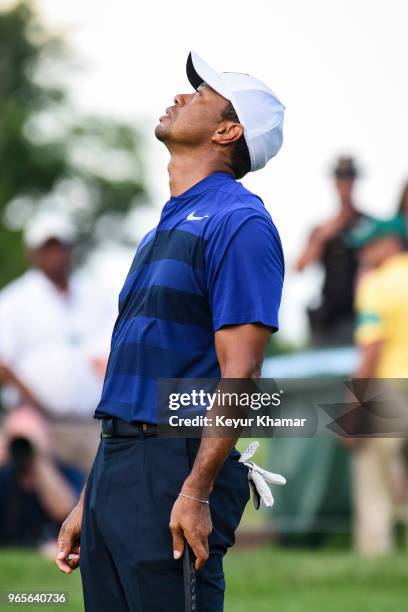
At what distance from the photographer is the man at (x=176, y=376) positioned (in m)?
3.83

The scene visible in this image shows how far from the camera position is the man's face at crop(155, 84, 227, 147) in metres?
4.30

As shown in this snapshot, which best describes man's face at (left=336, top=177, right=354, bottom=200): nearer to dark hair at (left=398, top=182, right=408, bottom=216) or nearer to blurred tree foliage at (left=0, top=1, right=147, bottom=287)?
dark hair at (left=398, top=182, right=408, bottom=216)

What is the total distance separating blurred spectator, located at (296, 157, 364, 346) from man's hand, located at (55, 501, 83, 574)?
7392 mm

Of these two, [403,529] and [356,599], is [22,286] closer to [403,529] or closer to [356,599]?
[356,599]

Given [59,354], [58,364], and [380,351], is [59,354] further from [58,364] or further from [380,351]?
[380,351]

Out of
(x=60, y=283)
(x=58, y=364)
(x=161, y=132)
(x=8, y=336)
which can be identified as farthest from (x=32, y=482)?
(x=161, y=132)

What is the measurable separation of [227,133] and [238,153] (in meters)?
0.08

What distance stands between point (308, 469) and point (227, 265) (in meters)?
8.52

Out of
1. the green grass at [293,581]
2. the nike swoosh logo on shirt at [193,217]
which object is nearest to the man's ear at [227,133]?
the nike swoosh logo on shirt at [193,217]

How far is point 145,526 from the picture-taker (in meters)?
3.87

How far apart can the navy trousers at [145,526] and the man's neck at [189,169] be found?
83 cm

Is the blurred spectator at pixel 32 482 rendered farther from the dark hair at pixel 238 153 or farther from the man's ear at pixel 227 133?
the man's ear at pixel 227 133

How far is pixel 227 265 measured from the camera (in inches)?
153

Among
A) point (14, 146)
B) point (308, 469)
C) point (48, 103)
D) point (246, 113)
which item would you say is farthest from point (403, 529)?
point (48, 103)
